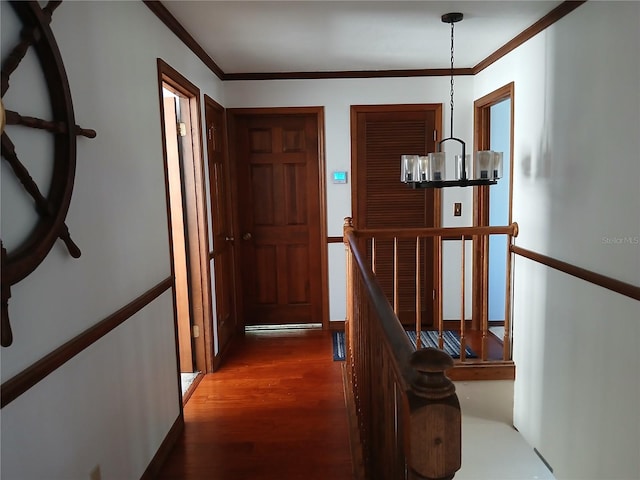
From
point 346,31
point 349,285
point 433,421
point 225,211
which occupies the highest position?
point 346,31

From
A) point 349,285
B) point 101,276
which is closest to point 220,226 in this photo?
point 349,285

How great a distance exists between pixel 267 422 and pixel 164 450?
1.97 feet

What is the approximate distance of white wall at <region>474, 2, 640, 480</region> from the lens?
2.14 m

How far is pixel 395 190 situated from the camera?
4410 millimetres

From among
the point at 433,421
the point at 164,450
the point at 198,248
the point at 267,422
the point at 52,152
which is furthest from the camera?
the point at 198,248

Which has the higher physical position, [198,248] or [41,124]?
[41,124]

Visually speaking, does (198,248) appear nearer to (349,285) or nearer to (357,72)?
(349,285)

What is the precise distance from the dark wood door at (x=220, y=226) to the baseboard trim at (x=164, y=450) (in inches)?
42.2

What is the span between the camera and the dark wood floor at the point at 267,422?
2.38m

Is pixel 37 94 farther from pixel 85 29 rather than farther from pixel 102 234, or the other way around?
pixel 102 234

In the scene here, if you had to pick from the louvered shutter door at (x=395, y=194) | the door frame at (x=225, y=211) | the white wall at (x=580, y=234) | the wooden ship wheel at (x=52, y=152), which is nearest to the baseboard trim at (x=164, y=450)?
the door frame at (x=225, y=211)

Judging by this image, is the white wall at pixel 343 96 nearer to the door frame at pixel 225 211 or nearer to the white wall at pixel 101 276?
the door frame at pixel 225 211

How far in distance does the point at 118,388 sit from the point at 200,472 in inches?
28.5

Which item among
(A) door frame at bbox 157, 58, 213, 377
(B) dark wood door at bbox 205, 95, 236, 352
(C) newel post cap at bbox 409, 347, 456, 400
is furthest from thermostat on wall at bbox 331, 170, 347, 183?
(C) newel post cap at bbox 409, 347, 456, 400
